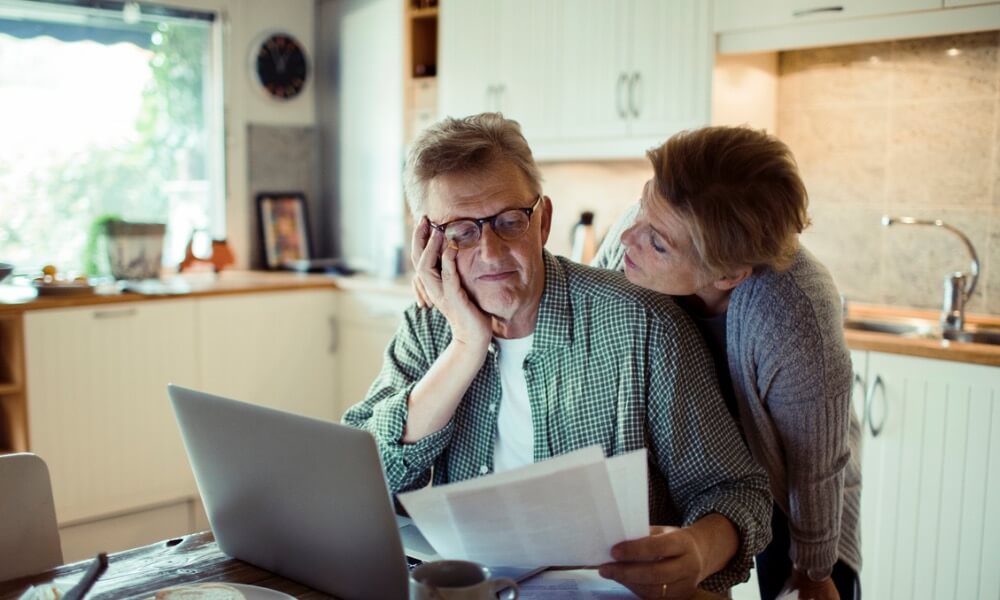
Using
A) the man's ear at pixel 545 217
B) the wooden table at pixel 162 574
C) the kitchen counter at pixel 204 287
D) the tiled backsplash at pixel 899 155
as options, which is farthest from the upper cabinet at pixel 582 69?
the wooden table at pixel 162 574

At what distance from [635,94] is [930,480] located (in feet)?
5.05

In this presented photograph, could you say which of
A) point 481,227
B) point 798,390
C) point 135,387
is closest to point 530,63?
point 135,387

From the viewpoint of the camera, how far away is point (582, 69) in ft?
11.4

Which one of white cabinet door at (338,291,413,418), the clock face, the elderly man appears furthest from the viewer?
the clock face

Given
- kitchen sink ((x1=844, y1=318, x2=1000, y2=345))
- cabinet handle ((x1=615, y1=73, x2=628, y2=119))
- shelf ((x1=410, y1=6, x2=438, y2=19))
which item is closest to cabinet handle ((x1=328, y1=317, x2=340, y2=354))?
shelf ((x1=410, y1=6, x2=438, y2=19))

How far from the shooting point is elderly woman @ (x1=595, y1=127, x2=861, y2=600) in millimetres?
1368

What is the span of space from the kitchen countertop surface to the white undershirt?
1.01 meters

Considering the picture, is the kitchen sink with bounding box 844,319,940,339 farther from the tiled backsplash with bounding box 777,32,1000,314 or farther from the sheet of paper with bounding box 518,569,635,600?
the sheet of paper with bounding box 518,569,635,600

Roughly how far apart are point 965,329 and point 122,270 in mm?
2916

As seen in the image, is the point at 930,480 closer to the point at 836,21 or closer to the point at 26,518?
the point at 836,21

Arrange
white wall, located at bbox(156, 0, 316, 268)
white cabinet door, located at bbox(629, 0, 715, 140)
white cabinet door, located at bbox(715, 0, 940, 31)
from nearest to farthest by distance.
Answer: white cabinet door, located at bbox(715, 0, 940, 31) < white cabinet door, located at bbox(629, 0, 715, 140) < white wall, located at bbox(156, 0, 316, 268)

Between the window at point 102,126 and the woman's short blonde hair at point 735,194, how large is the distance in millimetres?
2945

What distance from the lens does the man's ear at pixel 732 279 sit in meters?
1.44

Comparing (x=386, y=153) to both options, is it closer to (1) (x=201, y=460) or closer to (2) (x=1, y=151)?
(2) (x=1, y=151)
